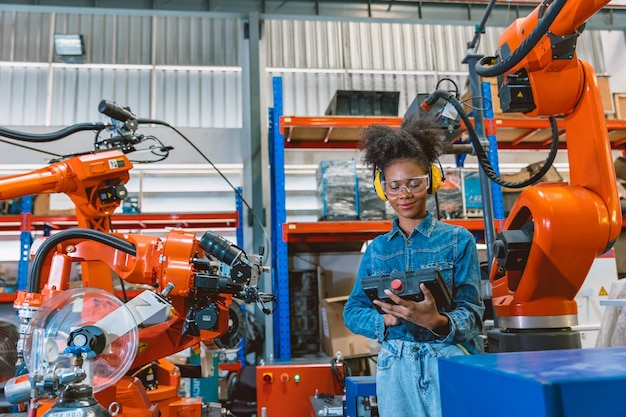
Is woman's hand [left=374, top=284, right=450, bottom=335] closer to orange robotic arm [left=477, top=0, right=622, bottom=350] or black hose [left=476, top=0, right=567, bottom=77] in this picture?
orange robotic arm [left=477, top=0, right=622, bottom=350]

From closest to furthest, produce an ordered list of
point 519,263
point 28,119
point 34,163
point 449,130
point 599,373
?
point 599,373 → point 519,263 → point 449,130 → point 34,163 → point 28,119

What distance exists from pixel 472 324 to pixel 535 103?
37.3 inches

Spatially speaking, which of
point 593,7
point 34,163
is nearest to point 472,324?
point 593,7

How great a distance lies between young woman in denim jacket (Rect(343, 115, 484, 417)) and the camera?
1.38m

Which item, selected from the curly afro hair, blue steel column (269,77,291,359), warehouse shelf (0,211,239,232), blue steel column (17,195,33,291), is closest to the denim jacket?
the curly afro hair

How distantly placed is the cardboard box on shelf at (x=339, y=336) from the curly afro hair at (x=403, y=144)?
2.57m

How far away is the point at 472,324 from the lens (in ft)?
4.63

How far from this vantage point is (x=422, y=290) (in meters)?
1.25

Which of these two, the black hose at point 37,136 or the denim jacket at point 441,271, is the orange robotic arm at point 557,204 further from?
the black hose at point 37,136

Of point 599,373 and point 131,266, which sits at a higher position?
point 131,266

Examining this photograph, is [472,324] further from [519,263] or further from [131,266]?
[131,266]

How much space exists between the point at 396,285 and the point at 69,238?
1501mm

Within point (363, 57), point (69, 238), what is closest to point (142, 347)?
point (69, 238)

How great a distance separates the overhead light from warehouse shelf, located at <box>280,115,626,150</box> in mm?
4149
